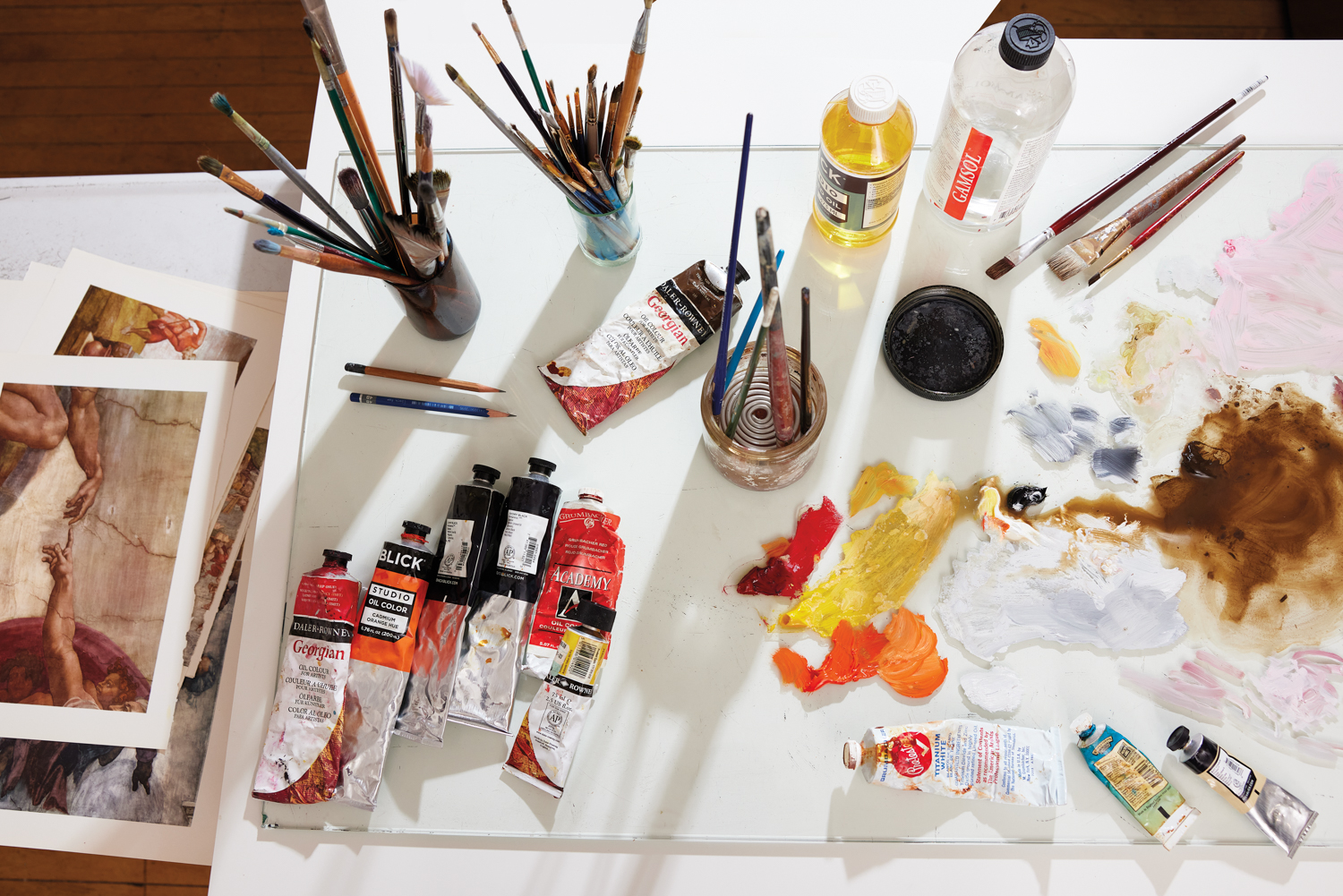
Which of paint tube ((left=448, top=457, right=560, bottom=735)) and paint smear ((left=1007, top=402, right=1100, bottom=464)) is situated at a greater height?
paint smear ((left=1007, top=402, right=1100, bottom=464))

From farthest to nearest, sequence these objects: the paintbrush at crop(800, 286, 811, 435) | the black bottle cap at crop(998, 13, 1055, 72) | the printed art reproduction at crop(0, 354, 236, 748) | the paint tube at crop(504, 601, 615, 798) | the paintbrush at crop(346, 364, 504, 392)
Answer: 1. the printed art reproduction at crop(0, 354, 236, 748)
2. the paintbrush at crop(346, 364, 504, 392)
3. the paint tube at crop(504, 601, 615, 798)
4. the black bottle cap at crop(998, 13, 1055, 72)
5. the paintbrush at crop(800, 286, 811, 435)

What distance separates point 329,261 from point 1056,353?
788mm

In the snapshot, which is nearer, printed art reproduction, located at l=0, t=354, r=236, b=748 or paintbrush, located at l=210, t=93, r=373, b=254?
paintbrush, located at l=210, t=93, r=373, b=254

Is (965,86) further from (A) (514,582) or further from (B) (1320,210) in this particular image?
A: (A) (514,582)

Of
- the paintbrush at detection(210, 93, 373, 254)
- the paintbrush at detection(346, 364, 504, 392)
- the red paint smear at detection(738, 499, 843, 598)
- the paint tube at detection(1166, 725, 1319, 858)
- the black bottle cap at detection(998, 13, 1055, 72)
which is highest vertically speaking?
the black bottle cap at detection(998, 13, 1055, 72)

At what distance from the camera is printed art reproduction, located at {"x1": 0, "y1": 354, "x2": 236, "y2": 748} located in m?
1.04

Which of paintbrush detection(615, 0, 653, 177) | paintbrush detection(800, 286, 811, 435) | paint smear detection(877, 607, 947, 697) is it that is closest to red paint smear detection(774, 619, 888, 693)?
paint smear detection(877, 607, 947, 697)

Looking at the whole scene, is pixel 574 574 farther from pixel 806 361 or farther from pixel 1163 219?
pixel 1163 219

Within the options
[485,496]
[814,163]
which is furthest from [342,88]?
[814,163]

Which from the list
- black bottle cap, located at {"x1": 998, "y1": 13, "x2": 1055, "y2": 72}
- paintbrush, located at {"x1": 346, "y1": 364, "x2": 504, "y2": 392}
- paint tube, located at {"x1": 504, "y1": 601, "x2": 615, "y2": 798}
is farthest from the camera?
paintbrush, located at {"x1": 346, "y1": 364, "x2": 504, "y2": 392}

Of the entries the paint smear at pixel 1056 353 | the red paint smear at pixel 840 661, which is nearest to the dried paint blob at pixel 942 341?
the paint smear at pixel 1056 353

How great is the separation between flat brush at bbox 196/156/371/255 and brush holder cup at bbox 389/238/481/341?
3.5 inches

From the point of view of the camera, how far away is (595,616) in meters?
0.80

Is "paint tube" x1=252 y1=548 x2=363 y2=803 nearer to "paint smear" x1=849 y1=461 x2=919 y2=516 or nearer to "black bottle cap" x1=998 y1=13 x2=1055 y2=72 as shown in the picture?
"paint smear" x1=849 y1=461 x2=919 y2=516
